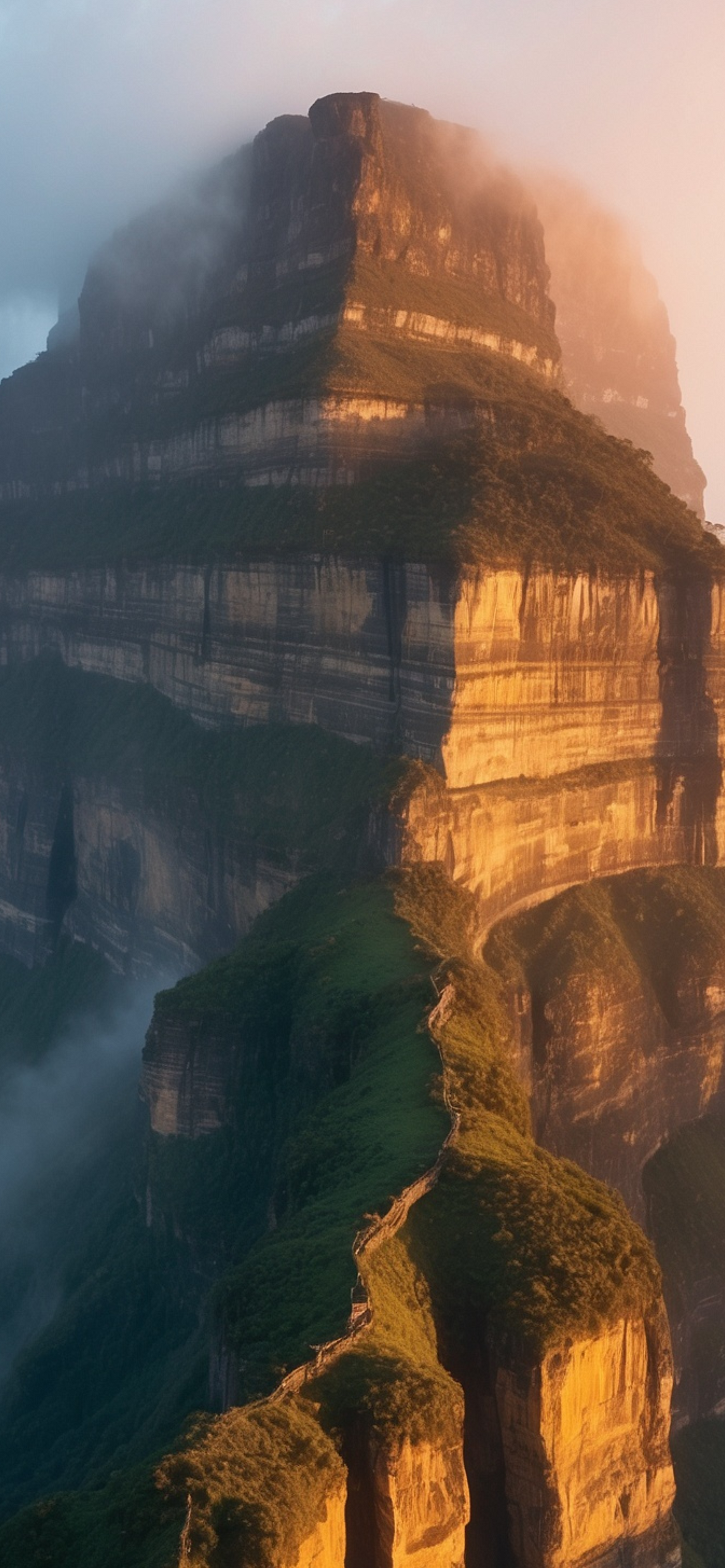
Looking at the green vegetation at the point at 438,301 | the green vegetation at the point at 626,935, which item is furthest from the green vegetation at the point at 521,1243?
the green vegetation at the point at 438,301

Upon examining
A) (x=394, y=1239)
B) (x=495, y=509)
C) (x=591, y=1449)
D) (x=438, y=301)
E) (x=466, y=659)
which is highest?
(x=438, y=301)

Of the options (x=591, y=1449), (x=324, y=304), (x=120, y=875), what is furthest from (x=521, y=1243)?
(x=324, y=304)

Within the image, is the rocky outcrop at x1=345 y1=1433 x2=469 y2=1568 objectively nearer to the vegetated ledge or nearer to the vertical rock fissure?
the vegetated ledge

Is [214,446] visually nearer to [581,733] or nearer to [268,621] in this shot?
[268,621]

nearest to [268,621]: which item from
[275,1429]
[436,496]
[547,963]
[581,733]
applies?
[436,496]

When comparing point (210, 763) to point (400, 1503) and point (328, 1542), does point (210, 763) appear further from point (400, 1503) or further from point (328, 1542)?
A: point (328, 1542)

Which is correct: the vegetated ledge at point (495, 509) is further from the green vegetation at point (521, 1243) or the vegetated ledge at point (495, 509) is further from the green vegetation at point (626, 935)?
the green vegetation at point (521, 1243)
